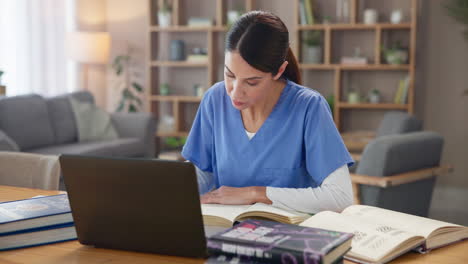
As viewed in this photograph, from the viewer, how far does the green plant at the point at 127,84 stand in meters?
Answer: 6.41

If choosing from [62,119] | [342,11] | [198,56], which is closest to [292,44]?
[342,11]

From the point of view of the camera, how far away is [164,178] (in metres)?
1.21

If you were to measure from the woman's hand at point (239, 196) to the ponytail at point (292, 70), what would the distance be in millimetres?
423

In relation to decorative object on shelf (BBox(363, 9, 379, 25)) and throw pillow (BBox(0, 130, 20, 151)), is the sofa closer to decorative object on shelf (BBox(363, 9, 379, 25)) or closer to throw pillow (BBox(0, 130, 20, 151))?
throw pillow (BBox(0, 130, 20, 151))

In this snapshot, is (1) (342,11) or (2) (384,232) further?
(1) (342,11)

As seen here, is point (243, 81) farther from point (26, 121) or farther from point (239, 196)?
point (26, 121)

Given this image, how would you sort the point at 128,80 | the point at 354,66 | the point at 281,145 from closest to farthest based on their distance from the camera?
the point at 281,145 < the point at 354,66 < the point at 128,80

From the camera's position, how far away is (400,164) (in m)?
3.25

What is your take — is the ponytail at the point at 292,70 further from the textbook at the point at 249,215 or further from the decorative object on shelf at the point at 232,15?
the decorative object on shelf at the point at 232,15

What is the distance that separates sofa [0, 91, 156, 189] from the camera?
→ 190 inches

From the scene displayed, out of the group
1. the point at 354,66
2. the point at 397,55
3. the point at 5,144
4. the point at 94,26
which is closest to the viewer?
the point at 5,144

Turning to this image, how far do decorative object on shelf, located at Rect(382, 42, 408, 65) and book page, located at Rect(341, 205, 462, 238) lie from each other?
4.14 metres

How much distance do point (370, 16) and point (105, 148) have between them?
2.46m

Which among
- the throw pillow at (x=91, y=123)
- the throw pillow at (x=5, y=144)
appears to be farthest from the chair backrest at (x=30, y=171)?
the throw pillow at (x=91, y=123)
